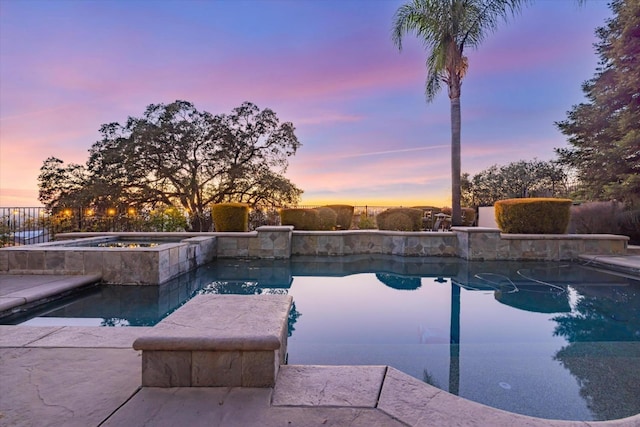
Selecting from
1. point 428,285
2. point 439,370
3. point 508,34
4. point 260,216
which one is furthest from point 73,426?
point 508,34

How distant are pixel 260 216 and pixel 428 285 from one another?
7408mm

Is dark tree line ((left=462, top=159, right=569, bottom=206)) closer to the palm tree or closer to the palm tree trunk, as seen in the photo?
the palm tree trunk

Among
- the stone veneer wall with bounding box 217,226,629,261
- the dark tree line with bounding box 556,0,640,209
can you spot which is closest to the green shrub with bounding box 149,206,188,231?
the stone veneer wall with bounding box 217,226,629,261

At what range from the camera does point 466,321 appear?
3.35 m

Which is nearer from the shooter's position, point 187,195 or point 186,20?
point 186,20

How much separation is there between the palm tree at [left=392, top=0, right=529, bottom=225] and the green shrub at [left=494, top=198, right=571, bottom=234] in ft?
5.07

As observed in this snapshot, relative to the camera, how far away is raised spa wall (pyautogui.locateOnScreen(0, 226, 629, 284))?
180 inches

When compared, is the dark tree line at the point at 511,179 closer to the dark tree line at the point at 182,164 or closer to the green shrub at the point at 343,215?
the green shrub at the point at 343,215

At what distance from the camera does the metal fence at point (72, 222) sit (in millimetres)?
7613

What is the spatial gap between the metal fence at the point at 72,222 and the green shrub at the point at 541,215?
283 inches

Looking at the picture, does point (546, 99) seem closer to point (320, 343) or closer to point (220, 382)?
point (320, 343)

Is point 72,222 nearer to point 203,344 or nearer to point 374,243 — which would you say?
point 374,243

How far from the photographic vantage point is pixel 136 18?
7.59 m

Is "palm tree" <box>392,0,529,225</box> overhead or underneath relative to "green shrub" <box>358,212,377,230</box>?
overhead
